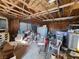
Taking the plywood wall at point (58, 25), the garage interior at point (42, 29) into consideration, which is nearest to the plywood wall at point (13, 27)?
the garage interior at point (42, 29)

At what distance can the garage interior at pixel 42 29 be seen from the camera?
3.11 m

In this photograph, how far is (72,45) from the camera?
13.7 ft

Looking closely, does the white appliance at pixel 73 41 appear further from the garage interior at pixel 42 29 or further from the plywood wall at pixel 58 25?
the plywood wall at pixel 58 25

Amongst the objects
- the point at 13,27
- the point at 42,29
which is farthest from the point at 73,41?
the point at 13,27

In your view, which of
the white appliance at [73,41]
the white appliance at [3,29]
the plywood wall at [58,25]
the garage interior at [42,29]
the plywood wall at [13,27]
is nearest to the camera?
the garage interior at [42,29]

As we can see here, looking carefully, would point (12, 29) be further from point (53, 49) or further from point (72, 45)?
point (72, 45)

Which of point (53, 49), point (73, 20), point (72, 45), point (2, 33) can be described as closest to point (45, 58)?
point (53, 49)

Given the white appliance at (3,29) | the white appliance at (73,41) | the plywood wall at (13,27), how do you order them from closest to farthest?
the white appliance at (73,41), the white appliance at (3,29), the plywood wall at (13,27)

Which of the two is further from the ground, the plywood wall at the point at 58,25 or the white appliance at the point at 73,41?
the plywood wall at the point at 58,25

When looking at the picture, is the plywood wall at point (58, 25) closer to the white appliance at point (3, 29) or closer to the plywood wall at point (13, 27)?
the plywood wall at point (13, 27)

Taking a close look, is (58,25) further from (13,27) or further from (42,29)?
(13,27)

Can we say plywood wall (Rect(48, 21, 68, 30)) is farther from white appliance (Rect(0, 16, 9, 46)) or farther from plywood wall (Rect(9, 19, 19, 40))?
white appliance (Rect(0, 16, 9, 46))

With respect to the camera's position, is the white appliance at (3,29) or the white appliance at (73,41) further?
the white appliance at (3,29)

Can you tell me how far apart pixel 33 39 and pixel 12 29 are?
1.72m
